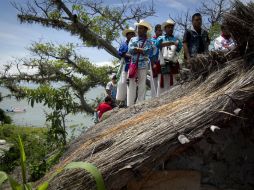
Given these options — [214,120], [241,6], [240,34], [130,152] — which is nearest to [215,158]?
[214,120]

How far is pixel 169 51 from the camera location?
6.12 metres

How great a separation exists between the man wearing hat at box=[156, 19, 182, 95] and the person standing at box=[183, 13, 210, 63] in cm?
30

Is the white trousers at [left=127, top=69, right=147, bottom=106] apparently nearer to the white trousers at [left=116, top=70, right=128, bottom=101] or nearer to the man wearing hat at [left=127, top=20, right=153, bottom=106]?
the man wearing hat at [left=127, top=20, right=153, bottom=106]

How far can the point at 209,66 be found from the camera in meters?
4.41

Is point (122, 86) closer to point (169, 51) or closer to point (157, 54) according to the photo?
point (157, 54)

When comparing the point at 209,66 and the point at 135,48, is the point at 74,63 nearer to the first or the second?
the point at 135,48

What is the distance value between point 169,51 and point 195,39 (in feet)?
1.70

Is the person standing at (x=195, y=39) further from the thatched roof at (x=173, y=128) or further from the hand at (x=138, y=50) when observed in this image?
the thatched roof at (x=173, y=128)

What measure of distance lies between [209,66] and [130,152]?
5.64 ft

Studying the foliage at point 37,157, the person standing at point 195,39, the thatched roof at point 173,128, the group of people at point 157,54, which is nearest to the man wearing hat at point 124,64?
the group of people at point 157,54

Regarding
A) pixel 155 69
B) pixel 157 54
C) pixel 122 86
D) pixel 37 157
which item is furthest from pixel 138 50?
pixel 37 157

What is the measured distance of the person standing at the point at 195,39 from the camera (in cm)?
579

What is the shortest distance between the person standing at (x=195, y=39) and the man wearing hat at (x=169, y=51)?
297 millimetres

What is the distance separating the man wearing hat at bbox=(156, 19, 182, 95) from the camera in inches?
239
